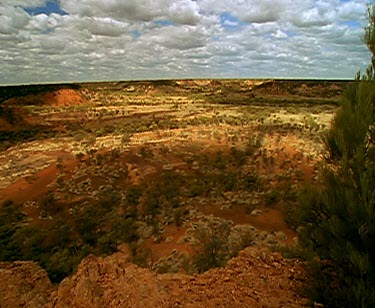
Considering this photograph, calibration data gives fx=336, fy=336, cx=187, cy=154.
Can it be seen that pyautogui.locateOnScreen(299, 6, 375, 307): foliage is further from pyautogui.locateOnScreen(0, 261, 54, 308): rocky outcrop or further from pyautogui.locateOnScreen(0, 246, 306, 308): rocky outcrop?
pyautogui.locateOnScreen(0, 261, 54, 308): rocky outcrop

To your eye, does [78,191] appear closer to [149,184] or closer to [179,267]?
[149,184]

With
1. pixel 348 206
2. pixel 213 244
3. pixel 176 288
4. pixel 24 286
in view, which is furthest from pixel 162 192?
pixel 348 206

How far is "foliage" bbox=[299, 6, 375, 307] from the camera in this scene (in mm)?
3676

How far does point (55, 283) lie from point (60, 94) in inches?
2038

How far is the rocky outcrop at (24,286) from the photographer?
18.6ft

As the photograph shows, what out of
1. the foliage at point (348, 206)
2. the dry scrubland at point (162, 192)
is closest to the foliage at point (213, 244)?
the dry scrubland at point (162, 192)

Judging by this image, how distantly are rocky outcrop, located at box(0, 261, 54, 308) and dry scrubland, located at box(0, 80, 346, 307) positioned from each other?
0.98ft

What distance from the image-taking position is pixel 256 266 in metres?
5.53

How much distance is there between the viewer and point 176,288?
16.9 ft

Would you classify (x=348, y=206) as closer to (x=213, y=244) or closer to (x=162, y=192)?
(x=213, y=244)

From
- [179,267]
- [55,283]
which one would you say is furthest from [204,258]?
[55,283]

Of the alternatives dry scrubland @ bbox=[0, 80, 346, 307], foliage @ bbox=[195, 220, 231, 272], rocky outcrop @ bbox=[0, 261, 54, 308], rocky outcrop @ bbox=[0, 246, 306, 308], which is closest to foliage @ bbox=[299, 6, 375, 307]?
rocky outcrop @ bbox=[0, 246, 306, 308]

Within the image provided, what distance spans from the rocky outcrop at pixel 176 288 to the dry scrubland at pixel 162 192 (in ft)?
0.18

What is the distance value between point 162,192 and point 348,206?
882 cm
